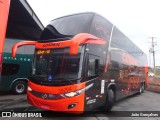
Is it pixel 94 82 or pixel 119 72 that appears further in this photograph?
pixel 119 72

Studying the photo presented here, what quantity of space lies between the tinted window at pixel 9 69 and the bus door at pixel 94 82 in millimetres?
7461

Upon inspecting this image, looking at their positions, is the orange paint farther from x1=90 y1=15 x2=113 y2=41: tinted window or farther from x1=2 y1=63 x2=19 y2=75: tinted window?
x1=2 y1=63 x2=19 y2=75: tinted window

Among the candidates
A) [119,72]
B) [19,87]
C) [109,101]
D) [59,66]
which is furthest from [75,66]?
[19,87]

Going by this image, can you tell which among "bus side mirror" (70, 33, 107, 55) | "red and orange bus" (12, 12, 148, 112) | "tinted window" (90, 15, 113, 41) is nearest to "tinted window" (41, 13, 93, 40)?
"red and orange bus" (12, 12, 148, 112)

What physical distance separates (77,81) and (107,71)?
7.87ft

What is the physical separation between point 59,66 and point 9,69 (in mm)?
7769

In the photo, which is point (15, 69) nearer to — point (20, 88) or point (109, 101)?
point (20, 88)

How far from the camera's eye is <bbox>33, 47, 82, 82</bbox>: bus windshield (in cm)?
752

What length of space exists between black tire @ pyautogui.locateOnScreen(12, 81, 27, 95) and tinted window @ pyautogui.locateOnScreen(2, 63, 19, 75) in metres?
0.71

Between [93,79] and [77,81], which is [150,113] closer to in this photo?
[93,79]

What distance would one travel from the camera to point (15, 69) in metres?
14.8

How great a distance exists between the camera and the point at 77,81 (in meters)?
7.37

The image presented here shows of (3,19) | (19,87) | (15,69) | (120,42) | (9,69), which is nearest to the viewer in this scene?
(3,19)

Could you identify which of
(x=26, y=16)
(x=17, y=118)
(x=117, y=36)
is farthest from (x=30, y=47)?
(x=17, y=118)
